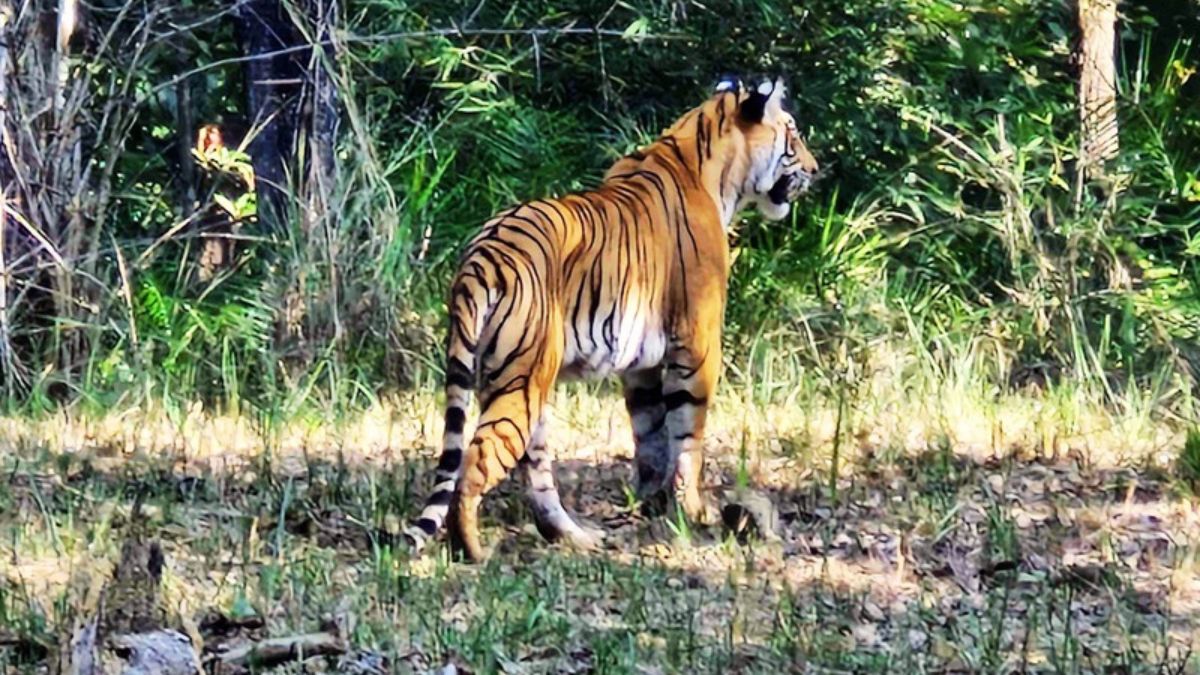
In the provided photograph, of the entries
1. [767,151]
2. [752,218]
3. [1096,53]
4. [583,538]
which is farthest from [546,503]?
[1096,53]

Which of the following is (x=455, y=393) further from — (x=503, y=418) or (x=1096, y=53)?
(x=1096, y=53)

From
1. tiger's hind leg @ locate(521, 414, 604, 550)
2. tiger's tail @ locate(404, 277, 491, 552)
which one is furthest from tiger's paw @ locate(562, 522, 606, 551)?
tiger's tail @ locate(404, 277, 491, 552)

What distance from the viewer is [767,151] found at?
24.0 ft

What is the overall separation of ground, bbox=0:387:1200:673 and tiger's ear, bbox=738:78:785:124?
1173 mm

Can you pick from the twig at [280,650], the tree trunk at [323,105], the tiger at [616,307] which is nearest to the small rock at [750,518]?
the tiger at [616,307]

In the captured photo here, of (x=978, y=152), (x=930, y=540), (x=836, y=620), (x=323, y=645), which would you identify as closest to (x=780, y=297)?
(x=978, y=152)

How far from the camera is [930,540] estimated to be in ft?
19.5

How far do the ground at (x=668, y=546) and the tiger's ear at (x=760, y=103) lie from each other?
1.17 m

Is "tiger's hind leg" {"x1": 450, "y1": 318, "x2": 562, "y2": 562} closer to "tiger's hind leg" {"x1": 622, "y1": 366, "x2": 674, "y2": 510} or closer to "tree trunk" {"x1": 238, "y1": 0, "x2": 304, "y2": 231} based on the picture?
"tiger's hind leg" {"x1": 622, "y1": 366, "x2": 674, "y2": 510}

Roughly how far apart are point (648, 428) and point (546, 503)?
805 millimetres

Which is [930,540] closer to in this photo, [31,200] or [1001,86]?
[31,200]

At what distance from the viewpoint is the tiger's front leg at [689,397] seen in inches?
261

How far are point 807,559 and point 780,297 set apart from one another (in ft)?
13.2

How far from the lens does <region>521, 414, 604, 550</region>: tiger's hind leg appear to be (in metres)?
6.10
